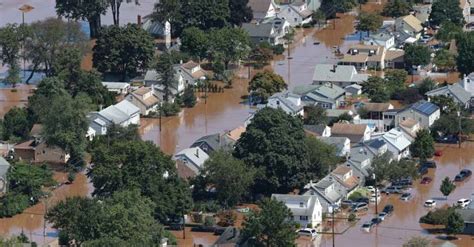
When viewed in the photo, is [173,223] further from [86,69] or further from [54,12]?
[54,12]

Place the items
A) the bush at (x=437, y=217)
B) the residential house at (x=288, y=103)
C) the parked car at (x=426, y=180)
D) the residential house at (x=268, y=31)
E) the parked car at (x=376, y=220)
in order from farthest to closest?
1. the residential house at (x=268, y=31)
2. the residential house at (x=288, y=103)
3. the parked car at (x=426, y=180)
4. the parked car at (x=376, y=220)
5. the bush at (x=437, y=217)

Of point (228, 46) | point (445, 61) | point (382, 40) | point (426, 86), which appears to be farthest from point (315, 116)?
point (382, 40)

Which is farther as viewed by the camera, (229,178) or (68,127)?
(68,127)

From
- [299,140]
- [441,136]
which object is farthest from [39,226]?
[441,136]

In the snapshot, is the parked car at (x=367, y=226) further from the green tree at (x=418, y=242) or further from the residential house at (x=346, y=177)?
the green tree at (x=418, y=242)

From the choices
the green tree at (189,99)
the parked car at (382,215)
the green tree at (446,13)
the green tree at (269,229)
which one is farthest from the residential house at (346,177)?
the green tree at (446,13)

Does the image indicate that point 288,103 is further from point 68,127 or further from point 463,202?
point 463,202
